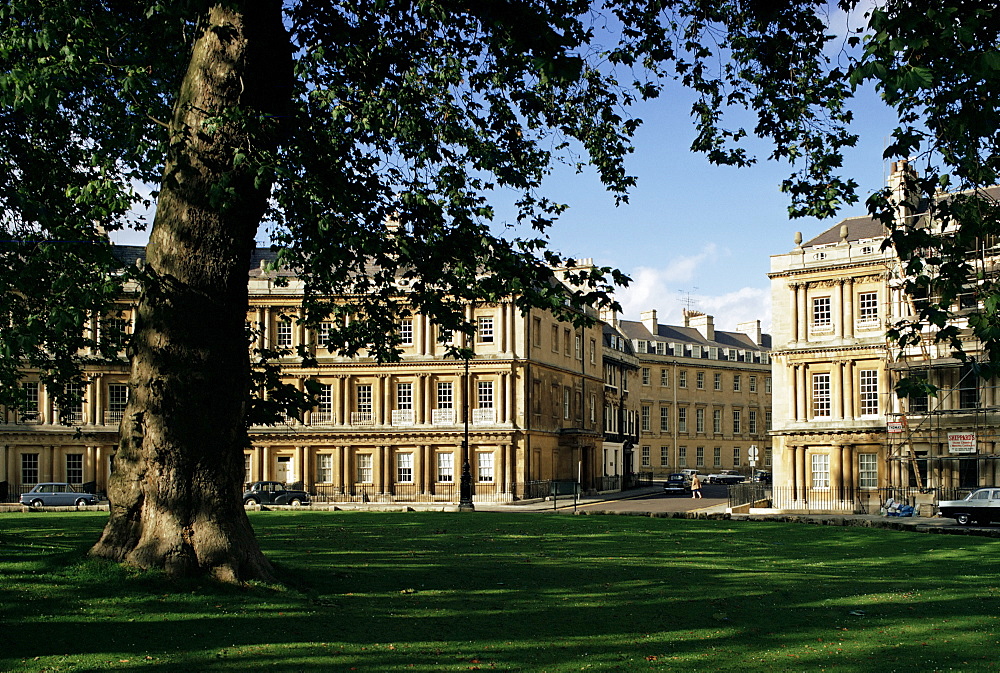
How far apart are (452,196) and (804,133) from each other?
17.6ft

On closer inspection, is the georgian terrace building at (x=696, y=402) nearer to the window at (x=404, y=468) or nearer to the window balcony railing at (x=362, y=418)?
the window at (x=404, y=468)

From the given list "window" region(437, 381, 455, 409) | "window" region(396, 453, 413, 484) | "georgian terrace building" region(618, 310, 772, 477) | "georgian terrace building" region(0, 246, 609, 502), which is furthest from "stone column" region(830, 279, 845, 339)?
"georgian terrace building" region(618, 310, 772, 477)

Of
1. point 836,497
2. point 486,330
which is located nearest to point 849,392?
point 836,497

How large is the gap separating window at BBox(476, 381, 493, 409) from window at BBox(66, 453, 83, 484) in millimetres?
24514

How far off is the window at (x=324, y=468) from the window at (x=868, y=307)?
3211 cm

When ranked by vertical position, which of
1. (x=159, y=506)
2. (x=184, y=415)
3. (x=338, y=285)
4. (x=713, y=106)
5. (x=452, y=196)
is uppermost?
(x=713, y=106)

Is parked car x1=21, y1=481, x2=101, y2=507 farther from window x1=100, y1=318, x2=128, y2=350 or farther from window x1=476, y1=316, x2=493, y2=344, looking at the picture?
window x1=100, y1=318, x2=128, y2=350

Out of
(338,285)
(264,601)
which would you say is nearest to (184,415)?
(264,601)

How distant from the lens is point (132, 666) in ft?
29.5

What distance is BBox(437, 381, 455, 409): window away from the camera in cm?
6212

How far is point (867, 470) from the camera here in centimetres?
5403

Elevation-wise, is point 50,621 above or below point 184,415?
below

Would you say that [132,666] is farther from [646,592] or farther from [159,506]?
[646,592]

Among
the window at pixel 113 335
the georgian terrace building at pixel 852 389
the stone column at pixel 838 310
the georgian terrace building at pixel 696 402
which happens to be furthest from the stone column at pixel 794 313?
the window at pixel 113 335
